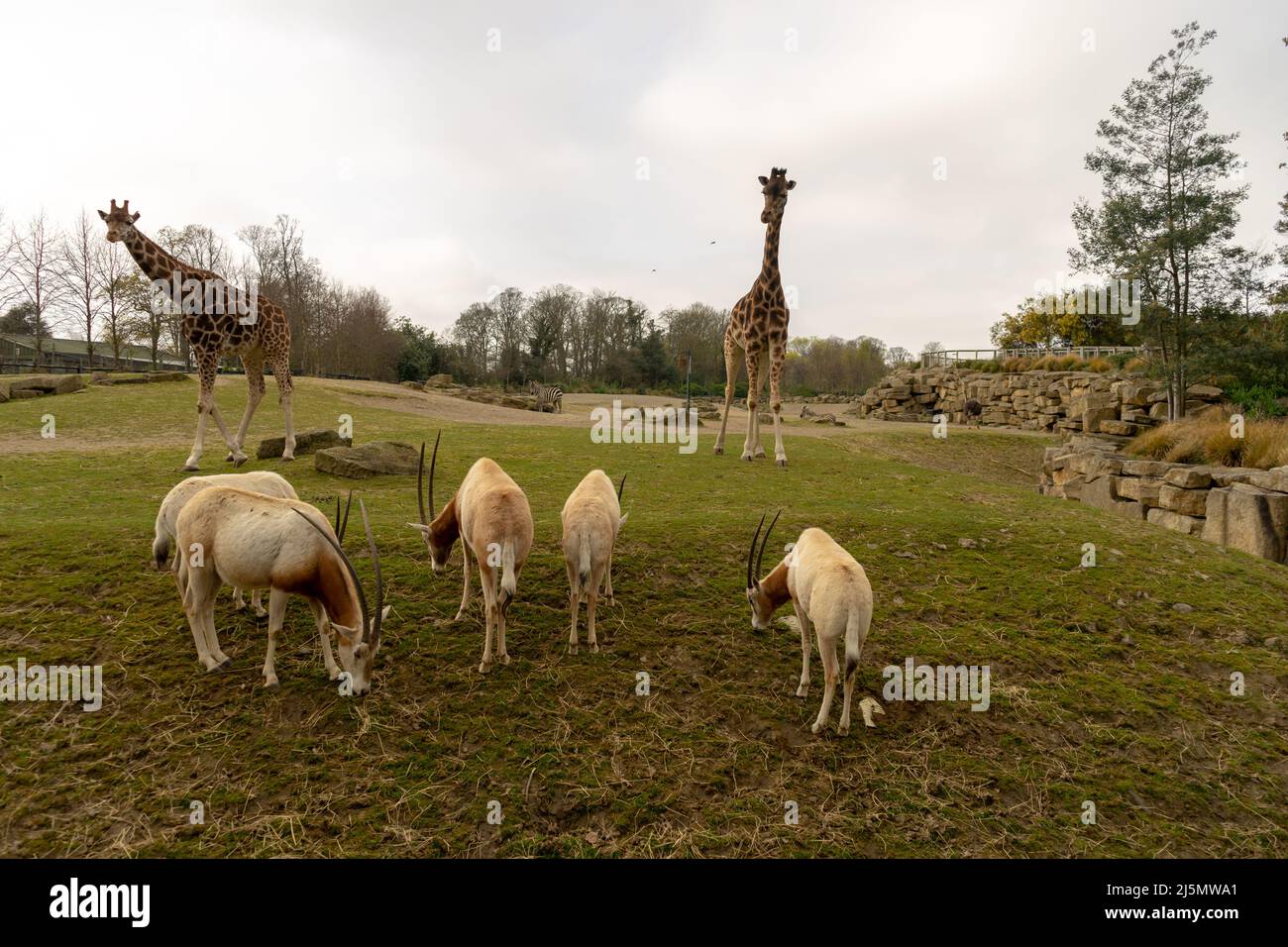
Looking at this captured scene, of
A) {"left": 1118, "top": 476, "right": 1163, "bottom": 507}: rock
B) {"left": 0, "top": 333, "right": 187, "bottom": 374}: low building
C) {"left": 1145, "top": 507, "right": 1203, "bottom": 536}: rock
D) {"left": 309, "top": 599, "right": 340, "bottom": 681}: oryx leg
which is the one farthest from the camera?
{"left": 0, "top": 333, "right": 187, "bottom": 374}: low building

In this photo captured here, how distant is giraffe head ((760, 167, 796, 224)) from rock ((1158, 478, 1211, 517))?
8673 millimetres

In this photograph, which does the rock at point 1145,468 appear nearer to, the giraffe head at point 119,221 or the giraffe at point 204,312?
the giraffe at point 204,312

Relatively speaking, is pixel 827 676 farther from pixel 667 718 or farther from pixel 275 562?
pixel 275 562

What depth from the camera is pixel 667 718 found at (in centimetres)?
Answer: 450

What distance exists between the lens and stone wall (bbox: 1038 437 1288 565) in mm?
9547

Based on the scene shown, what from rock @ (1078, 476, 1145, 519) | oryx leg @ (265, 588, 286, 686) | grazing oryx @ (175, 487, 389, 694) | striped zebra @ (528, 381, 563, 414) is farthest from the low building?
rock @ (1078, 476, 1145, 519)

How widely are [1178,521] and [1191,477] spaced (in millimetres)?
787

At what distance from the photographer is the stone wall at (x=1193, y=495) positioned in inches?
376

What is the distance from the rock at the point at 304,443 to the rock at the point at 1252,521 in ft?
48.9

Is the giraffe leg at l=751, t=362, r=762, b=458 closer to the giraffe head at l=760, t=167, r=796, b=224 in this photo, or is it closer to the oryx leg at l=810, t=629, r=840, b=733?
the giraffe head at l=760, t=167, r=796, b=224

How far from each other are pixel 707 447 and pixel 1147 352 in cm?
1661

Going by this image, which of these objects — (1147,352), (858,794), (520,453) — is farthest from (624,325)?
(858,794)

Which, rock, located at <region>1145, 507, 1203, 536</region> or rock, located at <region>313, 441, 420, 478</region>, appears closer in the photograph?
rock, located at <region>313, 441, 420, 478</region>
